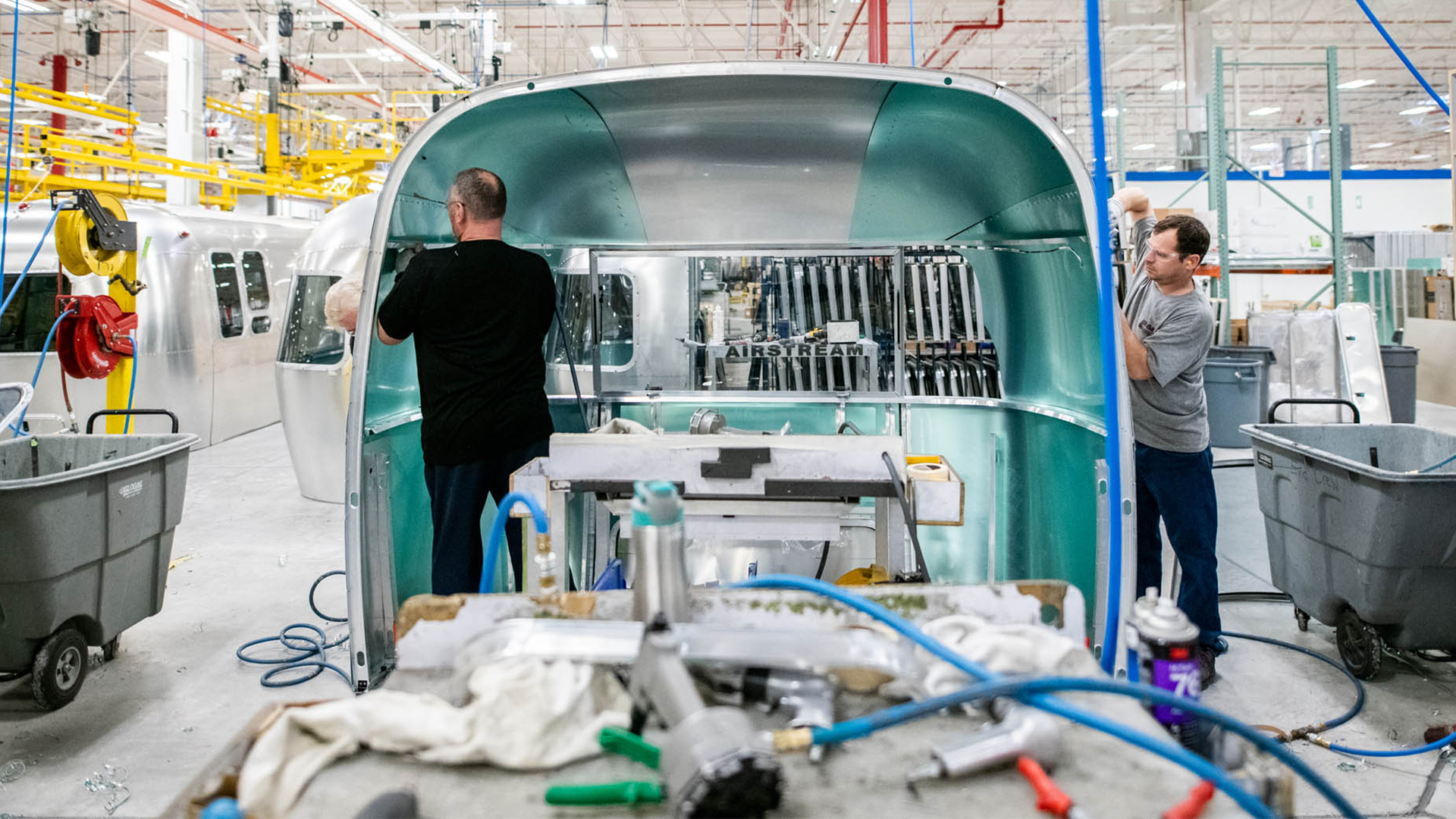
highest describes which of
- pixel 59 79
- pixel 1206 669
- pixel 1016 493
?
pixel 59 79

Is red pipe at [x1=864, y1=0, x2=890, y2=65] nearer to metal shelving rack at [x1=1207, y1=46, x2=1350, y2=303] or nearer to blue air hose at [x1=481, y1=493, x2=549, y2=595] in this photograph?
metal shelving rack at [x1=1207, y1=46, x2=1350, y2=303]

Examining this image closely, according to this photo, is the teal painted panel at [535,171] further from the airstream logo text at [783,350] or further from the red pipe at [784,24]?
the red pipe at [784,24]

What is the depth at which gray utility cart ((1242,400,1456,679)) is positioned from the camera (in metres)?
3.28

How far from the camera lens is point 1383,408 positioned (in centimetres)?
756

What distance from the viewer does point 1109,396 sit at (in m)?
2.38

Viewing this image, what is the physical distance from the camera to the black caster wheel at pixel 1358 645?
3533mm

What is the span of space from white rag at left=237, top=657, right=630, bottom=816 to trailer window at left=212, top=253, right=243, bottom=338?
28.3 feet

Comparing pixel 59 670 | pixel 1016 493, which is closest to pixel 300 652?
pixel 59 670

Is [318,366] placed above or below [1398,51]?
below

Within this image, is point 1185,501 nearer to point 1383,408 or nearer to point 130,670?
point 130,670

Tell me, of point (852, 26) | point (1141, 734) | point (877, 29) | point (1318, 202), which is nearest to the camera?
point (1141, 734)

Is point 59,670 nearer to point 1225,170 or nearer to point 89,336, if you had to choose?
point 89,336

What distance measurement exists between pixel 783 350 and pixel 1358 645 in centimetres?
261

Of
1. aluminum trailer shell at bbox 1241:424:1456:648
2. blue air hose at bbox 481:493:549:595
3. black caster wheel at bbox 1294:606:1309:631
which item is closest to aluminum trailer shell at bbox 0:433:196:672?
blue air hose at bbox 481:493:549:595
